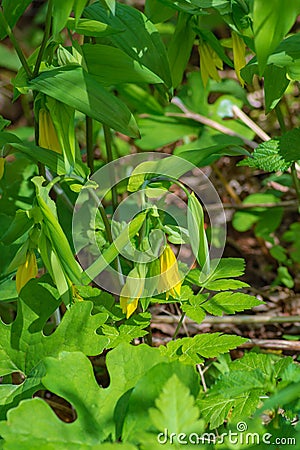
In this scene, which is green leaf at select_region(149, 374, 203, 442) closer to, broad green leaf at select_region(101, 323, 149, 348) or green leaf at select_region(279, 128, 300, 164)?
broad green leaf at select_region(101, 323, 149, 348)

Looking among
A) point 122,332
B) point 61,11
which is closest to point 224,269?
point 122,332

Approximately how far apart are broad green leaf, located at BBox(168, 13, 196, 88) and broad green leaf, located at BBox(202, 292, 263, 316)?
2.00 feet

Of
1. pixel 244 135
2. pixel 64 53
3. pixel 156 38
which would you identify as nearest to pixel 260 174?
pixel 244 135

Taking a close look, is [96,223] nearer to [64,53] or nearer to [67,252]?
[67,252]

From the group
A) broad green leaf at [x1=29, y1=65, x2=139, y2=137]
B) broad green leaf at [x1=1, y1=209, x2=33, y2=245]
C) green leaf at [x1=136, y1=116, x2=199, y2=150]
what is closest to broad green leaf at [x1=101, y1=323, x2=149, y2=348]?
broad green leaf at [x1=1, y1=209, x2=33, y2=245]

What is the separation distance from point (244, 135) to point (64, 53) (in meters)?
1.25

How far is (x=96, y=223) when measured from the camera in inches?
54.9

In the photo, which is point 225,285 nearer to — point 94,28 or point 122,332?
point 122,332

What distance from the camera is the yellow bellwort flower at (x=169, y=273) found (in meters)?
1.20

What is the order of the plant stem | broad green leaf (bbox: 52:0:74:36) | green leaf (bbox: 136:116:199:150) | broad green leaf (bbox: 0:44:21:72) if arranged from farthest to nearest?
broad green leaf (bbox: 0:44:21:72) < green leaf (bbox: 136:116:199:150) < the plant stem < broad green leaf (bbox: 52:0:74:36)

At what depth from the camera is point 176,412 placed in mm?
764

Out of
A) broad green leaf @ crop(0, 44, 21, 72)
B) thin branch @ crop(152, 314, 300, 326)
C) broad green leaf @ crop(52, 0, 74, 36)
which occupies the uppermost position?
broad green leaf @ crop(52, 0, 74, 36)

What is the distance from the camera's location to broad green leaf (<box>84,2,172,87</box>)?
136cm

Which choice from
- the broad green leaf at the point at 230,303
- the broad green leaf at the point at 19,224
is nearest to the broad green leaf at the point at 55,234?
the broad green leaf at the point at 19,224
